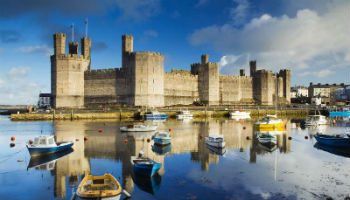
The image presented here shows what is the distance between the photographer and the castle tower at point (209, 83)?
230 ft

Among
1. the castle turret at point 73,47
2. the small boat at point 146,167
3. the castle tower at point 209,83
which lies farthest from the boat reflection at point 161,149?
the castle tower at point 209,83

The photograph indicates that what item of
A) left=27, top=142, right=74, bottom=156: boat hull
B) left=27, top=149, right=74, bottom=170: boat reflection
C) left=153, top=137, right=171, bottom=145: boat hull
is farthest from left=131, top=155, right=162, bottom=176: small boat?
left=153, top=137, right=171, bottom=145: boat hull

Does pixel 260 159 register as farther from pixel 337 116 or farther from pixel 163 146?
pixel 337 116

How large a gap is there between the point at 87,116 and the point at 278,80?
45.8 meters

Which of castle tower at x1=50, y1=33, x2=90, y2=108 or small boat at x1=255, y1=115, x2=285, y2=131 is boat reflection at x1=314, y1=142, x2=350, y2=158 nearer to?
small boat at x1=255, y1=115, x2=285, y2=131

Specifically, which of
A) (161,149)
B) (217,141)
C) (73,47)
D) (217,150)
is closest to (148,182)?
(161,149)

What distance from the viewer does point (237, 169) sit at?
18.5m

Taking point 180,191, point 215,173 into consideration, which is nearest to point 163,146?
point 215,173

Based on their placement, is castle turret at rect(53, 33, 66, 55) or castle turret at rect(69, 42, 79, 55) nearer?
castle turret at rect(53, 33, 66, 55)

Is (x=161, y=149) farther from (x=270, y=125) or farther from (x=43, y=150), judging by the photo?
(x=270, y=125)

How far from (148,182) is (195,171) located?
2952mm

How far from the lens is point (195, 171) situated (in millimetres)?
17891

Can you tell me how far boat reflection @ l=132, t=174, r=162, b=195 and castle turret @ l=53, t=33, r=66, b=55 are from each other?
45665mm

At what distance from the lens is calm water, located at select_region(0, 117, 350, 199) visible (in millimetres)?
14383
